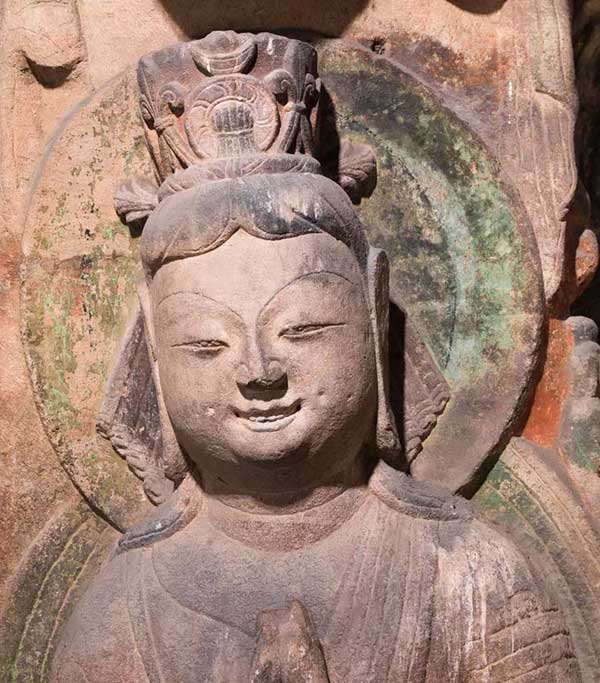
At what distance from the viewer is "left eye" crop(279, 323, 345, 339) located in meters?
A: 2.72

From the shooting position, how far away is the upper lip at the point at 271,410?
2.71 meters

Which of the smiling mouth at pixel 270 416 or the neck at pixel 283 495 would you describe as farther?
the neck at pixel 283 495

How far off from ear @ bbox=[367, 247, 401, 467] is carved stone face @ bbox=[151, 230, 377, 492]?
0.08 meters

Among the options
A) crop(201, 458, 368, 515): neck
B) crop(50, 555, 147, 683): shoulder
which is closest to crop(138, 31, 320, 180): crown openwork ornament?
crop(201, 458, 368, 515): neck

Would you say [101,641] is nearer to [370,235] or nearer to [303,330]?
[303,330]

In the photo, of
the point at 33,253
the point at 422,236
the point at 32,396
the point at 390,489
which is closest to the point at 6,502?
the point at 32,396

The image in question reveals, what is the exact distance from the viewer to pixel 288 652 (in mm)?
2674

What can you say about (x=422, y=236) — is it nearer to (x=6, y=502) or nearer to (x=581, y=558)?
(x=581, y=558)

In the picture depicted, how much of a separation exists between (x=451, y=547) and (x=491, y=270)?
697 millimetres

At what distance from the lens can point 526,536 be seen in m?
3.08

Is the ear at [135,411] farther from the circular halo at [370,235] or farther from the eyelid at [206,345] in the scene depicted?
the eyelid at [206,345]

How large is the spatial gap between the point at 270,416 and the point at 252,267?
31 centimetres

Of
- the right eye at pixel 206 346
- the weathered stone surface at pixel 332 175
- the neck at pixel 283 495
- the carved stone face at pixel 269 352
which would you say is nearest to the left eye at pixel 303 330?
the carved stone face at pixel 269 352

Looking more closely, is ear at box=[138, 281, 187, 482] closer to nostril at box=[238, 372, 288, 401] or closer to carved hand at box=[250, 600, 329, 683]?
nostril at box=[238, 372, 288, 401]
